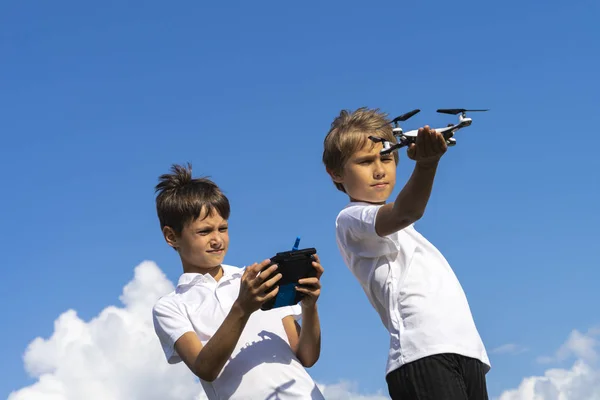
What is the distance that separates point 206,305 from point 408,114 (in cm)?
235

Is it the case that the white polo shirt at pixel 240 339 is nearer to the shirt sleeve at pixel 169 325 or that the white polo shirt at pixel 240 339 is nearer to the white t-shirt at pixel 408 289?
the shirt sleeve at pixel 169 325

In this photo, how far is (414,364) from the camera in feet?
15.0

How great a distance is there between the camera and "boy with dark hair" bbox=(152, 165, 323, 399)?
16.4 ft

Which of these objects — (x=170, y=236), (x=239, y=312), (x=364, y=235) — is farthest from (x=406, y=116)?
(x=170, y=236)

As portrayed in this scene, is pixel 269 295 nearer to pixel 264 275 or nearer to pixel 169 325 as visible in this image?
pixel 264 275

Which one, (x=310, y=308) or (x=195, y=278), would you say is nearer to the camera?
(x=310, y=308)

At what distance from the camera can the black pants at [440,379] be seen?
14.7 feet

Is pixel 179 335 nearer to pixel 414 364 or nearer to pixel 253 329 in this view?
pixel 253 329

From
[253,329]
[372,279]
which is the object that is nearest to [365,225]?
[372,279]

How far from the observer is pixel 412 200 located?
14.0 ft

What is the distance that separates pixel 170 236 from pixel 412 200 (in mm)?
2314

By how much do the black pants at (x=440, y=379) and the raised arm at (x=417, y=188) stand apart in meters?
0.82

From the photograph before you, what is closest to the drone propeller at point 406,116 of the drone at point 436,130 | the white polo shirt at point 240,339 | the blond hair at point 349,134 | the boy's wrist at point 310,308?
the drone at point 436,130

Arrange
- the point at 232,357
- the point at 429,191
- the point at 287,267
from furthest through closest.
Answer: the point at 232,357, the point at 287,267, the point at 429,191
